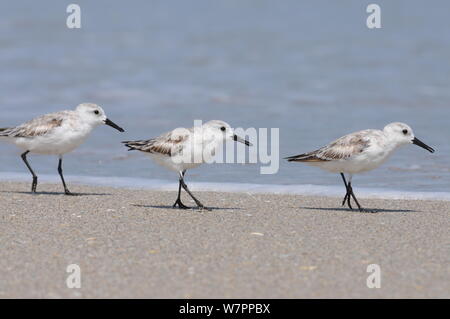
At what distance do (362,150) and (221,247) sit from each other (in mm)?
2491

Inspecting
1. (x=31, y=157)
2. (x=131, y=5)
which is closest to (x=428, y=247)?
(x=31, y=157)

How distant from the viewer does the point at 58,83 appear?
1862 centimetres

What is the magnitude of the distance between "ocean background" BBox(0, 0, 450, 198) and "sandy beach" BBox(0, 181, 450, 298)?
5.04ft

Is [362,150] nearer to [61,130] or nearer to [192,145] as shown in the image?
[192,145]

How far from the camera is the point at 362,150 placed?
8.92 metres

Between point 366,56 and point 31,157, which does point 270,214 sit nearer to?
point 31,157

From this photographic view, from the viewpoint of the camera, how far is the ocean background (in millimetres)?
11695

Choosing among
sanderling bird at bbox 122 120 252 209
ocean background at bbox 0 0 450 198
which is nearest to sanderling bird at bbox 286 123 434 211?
sanderling bird at bbox 122 120 252 209

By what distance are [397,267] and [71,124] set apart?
4.68m

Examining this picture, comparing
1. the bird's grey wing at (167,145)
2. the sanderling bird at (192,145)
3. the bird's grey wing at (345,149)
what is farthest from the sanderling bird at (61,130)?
the bird's grey wing at (345,149)

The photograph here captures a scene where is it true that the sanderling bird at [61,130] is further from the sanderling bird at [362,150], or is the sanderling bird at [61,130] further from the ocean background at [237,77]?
the sanderling bird at [362,150]


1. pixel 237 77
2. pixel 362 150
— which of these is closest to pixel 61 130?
pixel 362 150

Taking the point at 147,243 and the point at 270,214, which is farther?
the point at 270,214

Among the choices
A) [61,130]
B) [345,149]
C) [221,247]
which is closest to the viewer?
[221,247]
